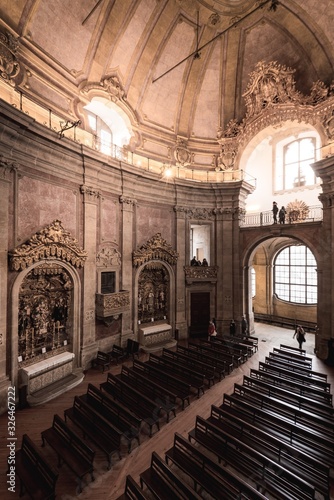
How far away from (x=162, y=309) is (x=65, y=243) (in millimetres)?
7008

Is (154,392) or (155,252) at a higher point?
(155,252)

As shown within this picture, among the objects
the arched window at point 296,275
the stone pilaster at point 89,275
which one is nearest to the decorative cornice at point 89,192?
the stone pilaster at point 89,275

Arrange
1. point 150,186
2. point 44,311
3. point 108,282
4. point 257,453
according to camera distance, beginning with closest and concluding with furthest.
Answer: point 257,453 < point 44,311 < point 108,282 < point 150,186

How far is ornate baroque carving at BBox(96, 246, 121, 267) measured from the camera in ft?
38.9

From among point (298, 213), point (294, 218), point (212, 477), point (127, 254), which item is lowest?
point (212, 477)

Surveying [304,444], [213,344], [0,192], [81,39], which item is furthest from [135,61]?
[304,444]

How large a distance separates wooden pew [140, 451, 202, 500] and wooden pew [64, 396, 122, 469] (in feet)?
3.11

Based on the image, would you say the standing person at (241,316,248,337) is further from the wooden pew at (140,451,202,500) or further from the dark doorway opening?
the wooden pew at (140,451,202,500)

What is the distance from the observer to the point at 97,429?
6.55 meters

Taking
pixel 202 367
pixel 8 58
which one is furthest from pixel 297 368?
pixel 8 58

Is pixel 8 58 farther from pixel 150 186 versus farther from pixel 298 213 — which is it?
pixel 298 213

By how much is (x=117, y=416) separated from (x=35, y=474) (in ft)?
6.71

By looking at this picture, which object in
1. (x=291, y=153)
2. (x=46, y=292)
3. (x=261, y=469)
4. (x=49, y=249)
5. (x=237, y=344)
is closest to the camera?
(x=261, y=469)

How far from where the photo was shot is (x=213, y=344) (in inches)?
503
